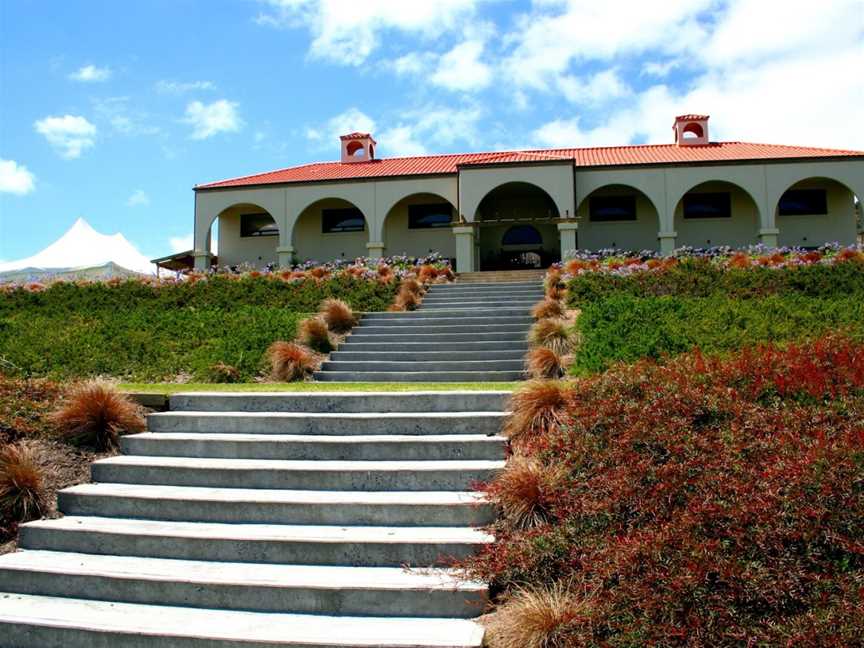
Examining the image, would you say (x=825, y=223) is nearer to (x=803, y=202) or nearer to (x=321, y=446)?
(x=803, y=202)

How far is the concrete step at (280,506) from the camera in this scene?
486 centimetres

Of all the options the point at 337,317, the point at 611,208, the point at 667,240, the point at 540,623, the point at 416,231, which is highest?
the point at 611,208

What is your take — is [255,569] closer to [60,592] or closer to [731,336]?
[60,592]

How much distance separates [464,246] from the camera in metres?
23.0

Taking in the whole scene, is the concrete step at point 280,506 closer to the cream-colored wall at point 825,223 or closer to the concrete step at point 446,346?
the concrete step at point 446,346

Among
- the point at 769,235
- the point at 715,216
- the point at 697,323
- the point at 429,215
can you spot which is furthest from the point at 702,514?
the point at 715,216

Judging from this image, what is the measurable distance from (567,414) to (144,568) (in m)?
3.38

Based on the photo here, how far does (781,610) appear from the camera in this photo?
3.54m

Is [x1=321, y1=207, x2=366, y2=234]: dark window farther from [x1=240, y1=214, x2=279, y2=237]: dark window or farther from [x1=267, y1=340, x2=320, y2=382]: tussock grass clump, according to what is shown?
[x1=267, y1=340, x2=320, y2=382]: tussock grass clump

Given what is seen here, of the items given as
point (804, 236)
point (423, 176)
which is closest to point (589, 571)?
point (423, 176)

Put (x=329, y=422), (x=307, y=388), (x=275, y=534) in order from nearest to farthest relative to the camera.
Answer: (x=275, y=534) < (x=329, y=422) < (x=307, y=388)

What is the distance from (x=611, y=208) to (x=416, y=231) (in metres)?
7.66

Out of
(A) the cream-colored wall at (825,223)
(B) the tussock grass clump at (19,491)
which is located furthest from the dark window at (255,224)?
(B) the tussock grass clump at (19,491)

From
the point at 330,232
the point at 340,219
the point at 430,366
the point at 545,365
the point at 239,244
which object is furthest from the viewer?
the point at 239,244
